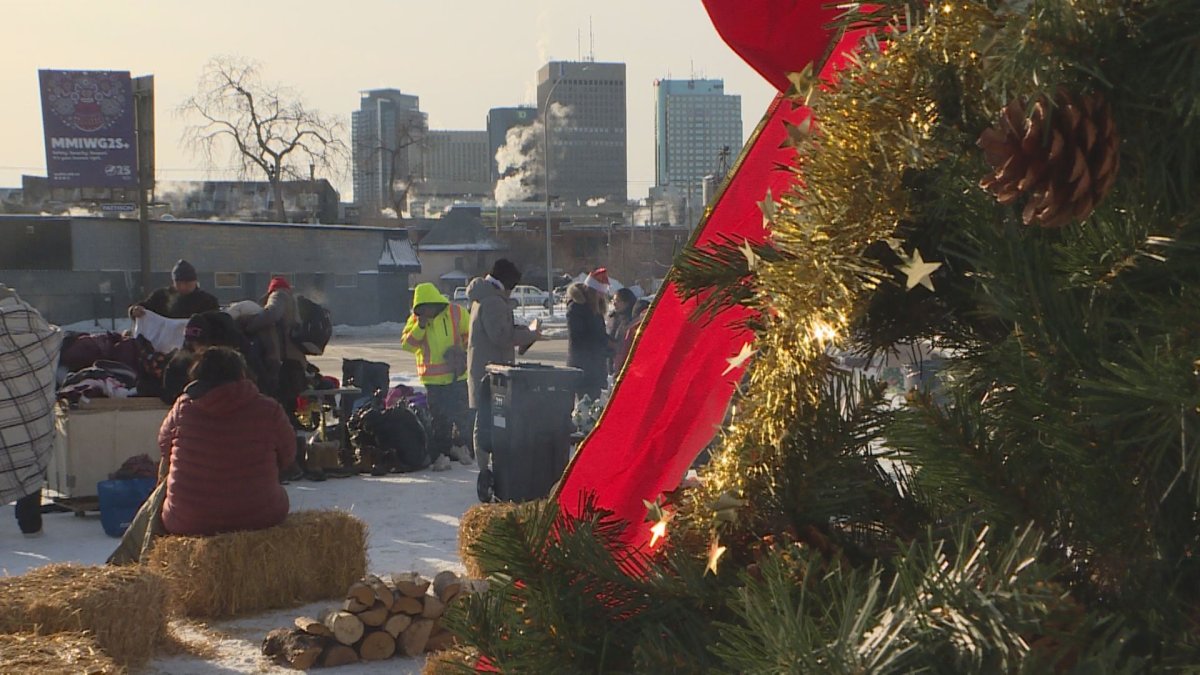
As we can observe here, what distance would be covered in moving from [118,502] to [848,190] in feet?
27.8

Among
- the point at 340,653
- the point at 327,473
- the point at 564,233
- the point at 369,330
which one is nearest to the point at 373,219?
the point at 564,233

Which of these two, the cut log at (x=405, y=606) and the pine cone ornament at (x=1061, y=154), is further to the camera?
Result: the cut log at (x=405, y=606)

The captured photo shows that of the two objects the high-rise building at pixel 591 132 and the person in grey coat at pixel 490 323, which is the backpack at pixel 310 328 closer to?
the person in grey coat at pixel 490 323

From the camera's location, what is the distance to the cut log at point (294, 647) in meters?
5.75

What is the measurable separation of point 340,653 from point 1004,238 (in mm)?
5204

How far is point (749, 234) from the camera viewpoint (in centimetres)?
170

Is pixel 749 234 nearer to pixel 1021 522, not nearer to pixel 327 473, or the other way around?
pixel 1021 522

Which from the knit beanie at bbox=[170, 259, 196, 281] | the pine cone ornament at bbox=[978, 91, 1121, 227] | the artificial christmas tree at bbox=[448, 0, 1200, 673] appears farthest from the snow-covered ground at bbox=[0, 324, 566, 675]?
the pine cone ornament at bbox=[978, 91, 1121, 227]

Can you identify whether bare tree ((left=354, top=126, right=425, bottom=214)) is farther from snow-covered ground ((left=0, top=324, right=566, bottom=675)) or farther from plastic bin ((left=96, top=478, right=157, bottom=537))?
plastic bin ((left=96, top=478, right=157, bottom=537))

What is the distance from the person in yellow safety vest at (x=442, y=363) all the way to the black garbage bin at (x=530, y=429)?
217 cm

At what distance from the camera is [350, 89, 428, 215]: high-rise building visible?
7481cm

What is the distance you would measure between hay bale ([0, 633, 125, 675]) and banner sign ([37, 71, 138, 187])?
132 feet

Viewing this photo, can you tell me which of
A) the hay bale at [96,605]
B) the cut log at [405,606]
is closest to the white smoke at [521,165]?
the cut log at [405,606]

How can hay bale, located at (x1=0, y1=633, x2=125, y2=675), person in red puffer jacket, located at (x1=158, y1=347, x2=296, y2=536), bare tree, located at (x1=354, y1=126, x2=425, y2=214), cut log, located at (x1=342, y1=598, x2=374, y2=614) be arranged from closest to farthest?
hay bale, located at (x1=0, y1=633, x2=125, y2=675), cut log, located at (x1=342, y1=598, x2=374, y2=614), person in red puffer jacket, located at (x1=158, y1=347, x2=296, y2=536), bare tree, located at (x1=354, y1=126, x2=425, y2=214)
